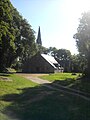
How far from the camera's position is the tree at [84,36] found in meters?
51.8

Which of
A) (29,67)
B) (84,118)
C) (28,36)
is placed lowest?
(84,118)

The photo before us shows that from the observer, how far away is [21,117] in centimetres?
1473

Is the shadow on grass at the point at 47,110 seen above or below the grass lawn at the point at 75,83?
below

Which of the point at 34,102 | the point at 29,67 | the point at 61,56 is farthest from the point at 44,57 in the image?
the point at 34,102

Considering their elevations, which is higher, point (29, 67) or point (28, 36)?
point (28, 36)

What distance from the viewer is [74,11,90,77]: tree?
51.8 metres

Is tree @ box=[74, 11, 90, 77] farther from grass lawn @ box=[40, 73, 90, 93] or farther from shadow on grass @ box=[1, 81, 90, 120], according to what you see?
shadow on grass @ box=[1, 81, 90, 120]

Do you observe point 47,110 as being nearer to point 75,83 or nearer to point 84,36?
point 75,83

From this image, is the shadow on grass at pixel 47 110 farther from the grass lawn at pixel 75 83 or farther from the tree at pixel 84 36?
the tree at pixel 84 36

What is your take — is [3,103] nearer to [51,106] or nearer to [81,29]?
[51,106]

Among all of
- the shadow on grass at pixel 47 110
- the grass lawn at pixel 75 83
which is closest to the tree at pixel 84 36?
the grass lawn at pixel 75 83

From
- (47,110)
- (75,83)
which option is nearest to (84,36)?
(75,83)

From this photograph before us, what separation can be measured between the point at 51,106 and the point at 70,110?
5.12ft

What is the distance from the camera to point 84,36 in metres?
53.4
